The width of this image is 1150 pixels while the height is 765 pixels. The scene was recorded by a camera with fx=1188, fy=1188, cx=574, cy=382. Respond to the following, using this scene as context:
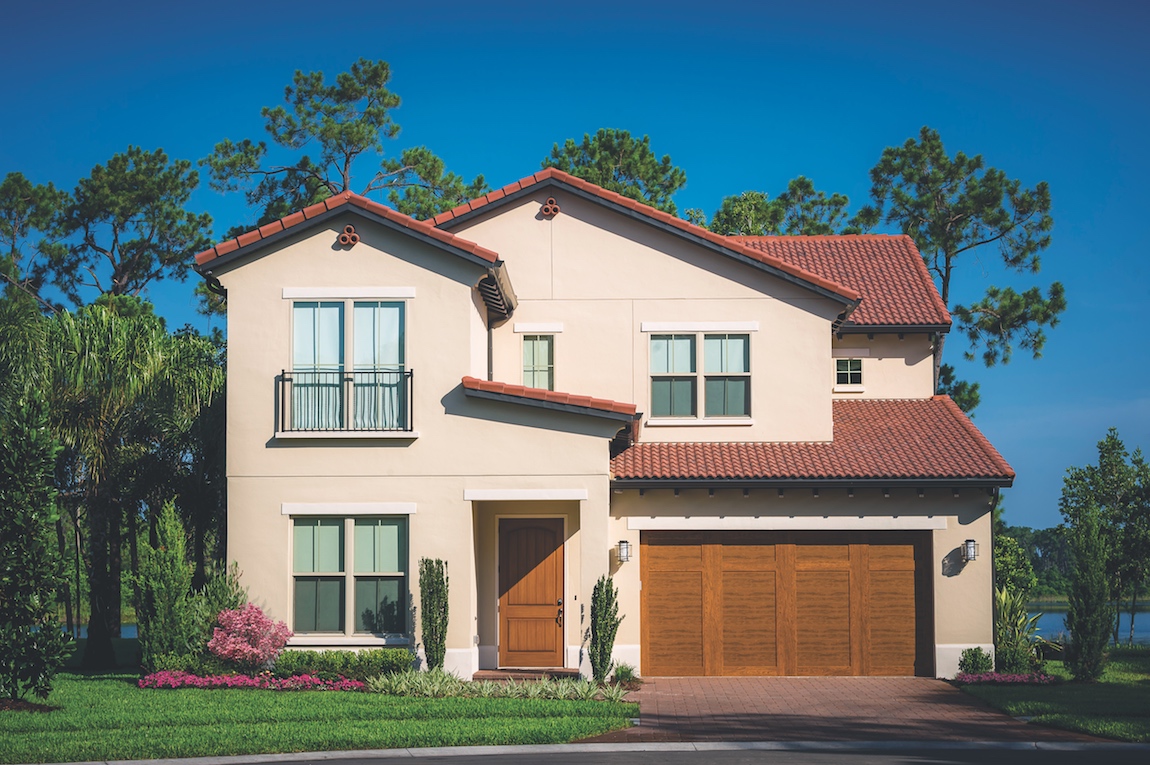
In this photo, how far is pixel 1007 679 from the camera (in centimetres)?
2033

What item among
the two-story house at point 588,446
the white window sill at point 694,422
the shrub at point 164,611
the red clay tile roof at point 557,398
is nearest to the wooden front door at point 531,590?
the two-story house at point 588,446

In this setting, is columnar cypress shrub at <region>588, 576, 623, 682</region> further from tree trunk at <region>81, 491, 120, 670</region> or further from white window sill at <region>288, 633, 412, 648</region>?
tree trunk at <region>81, 491, 120, 670</region>

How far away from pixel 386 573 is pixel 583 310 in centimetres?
662

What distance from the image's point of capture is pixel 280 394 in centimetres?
2017

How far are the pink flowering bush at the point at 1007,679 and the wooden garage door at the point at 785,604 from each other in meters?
0.98

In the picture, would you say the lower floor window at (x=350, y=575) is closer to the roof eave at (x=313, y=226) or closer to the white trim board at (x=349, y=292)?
the white trim board at (x=349, y=292)

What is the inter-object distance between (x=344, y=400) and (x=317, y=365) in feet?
2.57

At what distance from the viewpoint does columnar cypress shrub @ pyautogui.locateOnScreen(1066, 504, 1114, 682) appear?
20.6m

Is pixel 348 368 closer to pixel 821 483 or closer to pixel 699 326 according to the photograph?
pixel 699 326

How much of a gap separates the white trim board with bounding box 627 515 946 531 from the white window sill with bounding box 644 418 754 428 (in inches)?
85.7

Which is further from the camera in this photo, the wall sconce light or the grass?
the wall sconce light

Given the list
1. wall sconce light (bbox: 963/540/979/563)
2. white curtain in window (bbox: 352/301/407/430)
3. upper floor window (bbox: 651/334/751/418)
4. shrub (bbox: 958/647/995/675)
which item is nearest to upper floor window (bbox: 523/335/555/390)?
upper floor window (bbox: 651/334/751/418)

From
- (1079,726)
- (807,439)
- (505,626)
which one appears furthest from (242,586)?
(1079,726)

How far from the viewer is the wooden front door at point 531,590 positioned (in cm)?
2180
